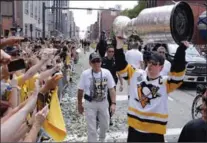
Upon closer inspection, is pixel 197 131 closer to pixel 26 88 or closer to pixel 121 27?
pixel 26 88

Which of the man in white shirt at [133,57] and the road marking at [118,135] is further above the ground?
the man in white shirt at [133,57]

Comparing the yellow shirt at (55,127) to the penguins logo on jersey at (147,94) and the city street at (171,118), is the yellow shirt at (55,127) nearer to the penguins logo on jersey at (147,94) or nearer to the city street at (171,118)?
the penguins logo on jersey at (147,94)

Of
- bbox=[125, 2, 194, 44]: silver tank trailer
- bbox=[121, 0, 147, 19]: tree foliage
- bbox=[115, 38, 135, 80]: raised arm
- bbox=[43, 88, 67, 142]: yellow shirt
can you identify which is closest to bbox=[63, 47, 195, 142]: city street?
bbox=[43, 88, 67, 142]: yellow shirt

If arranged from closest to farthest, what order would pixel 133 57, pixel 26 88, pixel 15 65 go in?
pixel 15 65
pixel 26 88
pixel 133 57

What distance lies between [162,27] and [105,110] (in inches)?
94.7

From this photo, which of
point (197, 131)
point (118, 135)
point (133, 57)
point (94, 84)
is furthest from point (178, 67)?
point (133, 57)

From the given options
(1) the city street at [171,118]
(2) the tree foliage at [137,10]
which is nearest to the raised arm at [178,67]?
(1) the city street at [171,118]

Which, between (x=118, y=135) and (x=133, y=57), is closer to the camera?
(x=118, y=135)

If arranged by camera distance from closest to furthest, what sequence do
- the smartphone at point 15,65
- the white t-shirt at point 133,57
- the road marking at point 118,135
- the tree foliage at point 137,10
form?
the smartphone at point 15,65 < the road marking at point 118,135 < the white t-shirt at point 133,57 < the tree foliage at point 137,10

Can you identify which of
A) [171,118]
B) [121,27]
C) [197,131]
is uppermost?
[121,27]

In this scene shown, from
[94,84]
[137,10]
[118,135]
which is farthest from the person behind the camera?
[137,10]

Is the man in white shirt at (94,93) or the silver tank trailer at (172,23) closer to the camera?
the silver tank trailer at (172,23)

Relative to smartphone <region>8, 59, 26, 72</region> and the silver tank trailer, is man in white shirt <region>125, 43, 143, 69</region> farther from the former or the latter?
smartphone <region>8, 59, 26, 72</region>

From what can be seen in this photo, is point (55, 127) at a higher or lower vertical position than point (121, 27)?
lower
